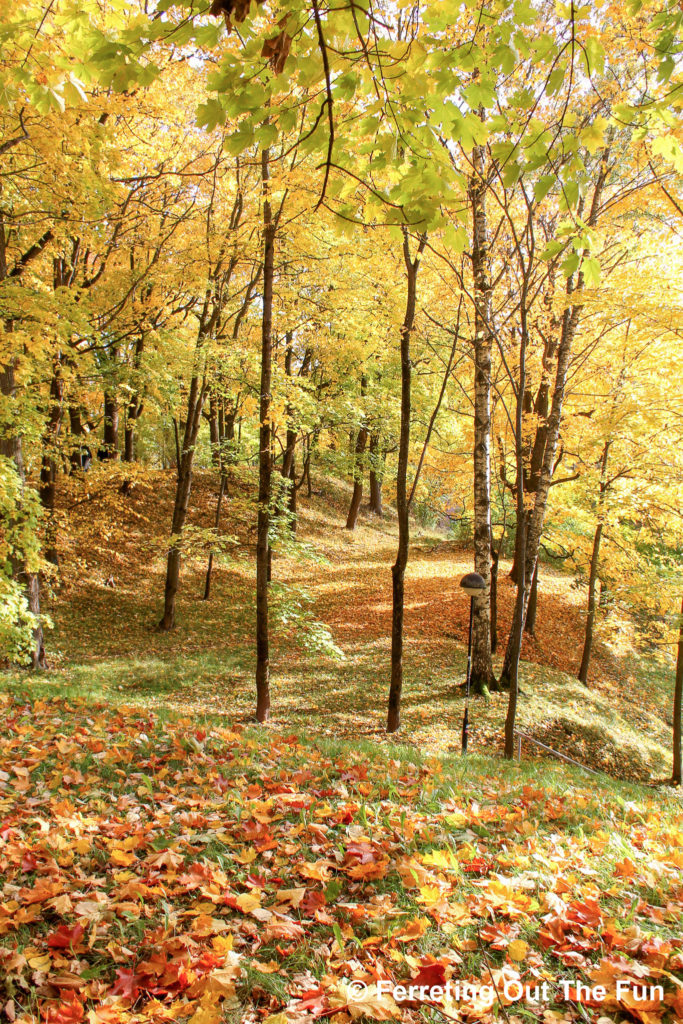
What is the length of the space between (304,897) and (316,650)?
24.1ft

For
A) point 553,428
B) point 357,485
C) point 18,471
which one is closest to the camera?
point 18,471

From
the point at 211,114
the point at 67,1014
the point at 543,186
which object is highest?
the point at 211,114

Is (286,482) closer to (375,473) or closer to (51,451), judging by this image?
(51,451)

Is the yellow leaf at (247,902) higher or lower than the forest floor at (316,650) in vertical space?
higher

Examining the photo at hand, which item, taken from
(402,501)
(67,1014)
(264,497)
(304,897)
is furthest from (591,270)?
(264,497)

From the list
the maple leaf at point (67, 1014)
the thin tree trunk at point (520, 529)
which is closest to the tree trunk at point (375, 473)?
the thin tree trunk at point (520, 529)

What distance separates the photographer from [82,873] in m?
2.50

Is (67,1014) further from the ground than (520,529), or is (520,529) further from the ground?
(520,529)

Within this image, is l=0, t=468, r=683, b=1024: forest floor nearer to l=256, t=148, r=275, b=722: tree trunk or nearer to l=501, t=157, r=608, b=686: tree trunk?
l=256, t=148, r=275, b=722: tree trunk

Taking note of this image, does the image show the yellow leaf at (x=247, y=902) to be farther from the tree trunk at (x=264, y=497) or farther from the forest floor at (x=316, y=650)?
the forest floor at (x=316, y=650)

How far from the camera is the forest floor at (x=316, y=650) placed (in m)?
8.96

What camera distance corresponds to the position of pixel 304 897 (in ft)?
7.87

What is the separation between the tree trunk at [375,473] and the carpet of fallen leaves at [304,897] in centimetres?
1917

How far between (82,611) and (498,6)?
13.3m
